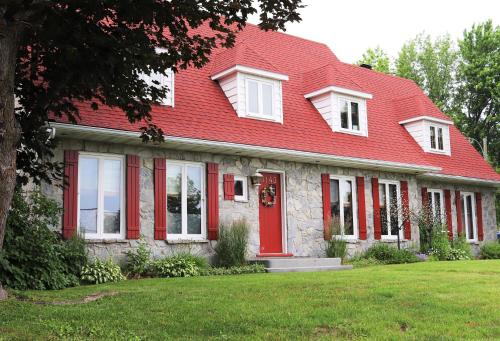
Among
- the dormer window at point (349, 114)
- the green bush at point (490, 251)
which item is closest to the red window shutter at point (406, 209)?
the dormer window at point (349, 114)

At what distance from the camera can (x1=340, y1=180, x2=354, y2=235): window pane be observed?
1614 centimetres

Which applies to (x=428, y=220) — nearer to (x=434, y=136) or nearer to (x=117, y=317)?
(x=434, y=136)

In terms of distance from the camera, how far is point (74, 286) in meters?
10.1

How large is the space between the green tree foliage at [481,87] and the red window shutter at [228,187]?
21178 mm

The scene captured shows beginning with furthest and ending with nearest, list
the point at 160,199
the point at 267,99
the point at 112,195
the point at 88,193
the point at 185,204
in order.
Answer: the point at 267,99 < the point at 185,204 < the point at 160,199 < the point at 112,195 < the point at 88,193

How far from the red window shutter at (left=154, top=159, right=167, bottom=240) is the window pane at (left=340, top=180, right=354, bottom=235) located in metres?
5.51

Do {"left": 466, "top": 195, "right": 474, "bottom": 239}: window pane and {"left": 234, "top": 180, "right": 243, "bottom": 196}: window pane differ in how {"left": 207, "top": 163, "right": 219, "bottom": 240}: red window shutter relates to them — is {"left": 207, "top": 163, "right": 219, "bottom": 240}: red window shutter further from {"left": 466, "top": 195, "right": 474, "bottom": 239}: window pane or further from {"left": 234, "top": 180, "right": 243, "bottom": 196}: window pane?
{"left": 466, "top": 195, "right": 474, "bottom": 239}: window pane

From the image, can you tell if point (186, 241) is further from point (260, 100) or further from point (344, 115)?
point (344, 115)

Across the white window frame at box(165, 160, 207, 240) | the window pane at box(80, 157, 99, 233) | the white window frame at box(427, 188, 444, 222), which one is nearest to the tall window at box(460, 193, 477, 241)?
the white window frame at box(427, 188, 444, 222)

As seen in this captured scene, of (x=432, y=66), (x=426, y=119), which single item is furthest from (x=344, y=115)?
(x=432, y=66)

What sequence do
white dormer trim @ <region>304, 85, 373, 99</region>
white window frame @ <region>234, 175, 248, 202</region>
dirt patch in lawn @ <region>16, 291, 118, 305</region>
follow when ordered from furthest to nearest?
white dormer trim @ <region>304, 85, 373, 99</region> < white window frame @ <region>234, 175, 248, 202</region> < dirt patch in lawn @ <region>16, 291, 118, 305</region>

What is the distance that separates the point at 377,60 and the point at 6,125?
112ft

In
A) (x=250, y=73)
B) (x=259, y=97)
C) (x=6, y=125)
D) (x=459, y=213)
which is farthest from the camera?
(x=459, y=213)

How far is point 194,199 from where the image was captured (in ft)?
43.9
